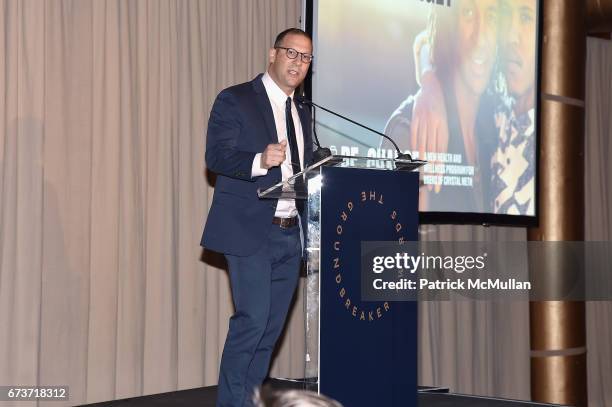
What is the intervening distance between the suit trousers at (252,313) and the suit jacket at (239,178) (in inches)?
2.6

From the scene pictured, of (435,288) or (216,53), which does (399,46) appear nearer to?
(216,53)

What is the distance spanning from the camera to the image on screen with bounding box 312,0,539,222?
4797mm

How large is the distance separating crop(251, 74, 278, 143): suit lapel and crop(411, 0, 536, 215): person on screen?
2602mm

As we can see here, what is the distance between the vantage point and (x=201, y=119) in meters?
4.86

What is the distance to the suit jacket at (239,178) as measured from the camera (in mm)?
3240

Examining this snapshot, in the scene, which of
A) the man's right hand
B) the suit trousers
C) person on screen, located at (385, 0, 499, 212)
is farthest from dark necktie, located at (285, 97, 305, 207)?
person on screen, located at (385, 0, 499, 212)

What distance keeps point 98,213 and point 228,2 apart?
5.18ft

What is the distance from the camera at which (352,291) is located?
9.44ft

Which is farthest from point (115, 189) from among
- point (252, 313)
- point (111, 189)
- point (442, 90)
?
point (442, 90)

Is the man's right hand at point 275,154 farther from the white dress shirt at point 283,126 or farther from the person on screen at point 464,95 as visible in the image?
the person on screen at point 464,95

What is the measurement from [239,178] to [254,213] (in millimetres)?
169

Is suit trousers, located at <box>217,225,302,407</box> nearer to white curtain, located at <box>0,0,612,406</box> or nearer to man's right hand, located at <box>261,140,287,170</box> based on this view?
man's right hand, located at <box>261,140,287,170</box>

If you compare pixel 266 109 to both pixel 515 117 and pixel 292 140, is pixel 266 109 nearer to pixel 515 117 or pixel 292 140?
pixel 292 140

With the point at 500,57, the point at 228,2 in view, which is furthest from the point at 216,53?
the point at 500,57
